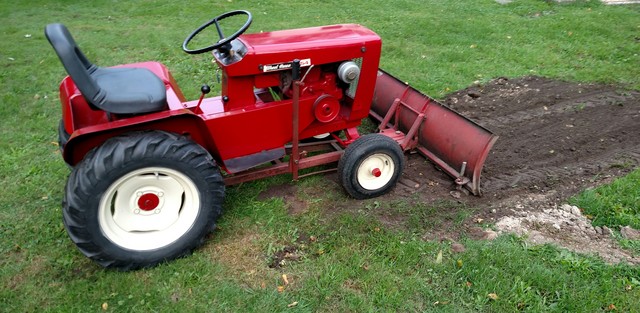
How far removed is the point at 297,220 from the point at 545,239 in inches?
70.5

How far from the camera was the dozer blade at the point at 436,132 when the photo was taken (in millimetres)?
3752

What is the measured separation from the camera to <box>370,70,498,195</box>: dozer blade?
375 centimetres

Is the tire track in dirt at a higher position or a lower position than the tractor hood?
lower

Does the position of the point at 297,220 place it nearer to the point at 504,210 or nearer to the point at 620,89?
the point at 504,210

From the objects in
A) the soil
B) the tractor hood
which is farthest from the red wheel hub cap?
the soil

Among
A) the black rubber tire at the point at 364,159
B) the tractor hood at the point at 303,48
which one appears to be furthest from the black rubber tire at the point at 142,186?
the black rubber tire at the point at 364,159

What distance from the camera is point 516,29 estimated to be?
7.80 meters

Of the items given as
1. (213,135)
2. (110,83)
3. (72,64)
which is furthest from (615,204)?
(72,64)

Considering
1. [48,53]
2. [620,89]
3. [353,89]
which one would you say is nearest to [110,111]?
[353,89]

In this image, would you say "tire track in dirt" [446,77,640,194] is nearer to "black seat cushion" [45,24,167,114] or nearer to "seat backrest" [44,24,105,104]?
"black seat cushion" [45,24,167,114]

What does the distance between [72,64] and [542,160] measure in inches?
153

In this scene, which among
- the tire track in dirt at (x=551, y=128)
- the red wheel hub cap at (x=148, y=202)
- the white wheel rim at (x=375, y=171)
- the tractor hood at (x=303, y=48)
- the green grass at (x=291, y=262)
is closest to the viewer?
the green grass at (x=291, y=262)

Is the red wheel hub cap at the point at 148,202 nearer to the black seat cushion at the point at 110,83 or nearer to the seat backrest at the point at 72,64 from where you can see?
the black seat cushion at the point at 110,83

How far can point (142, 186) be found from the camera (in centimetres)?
297
